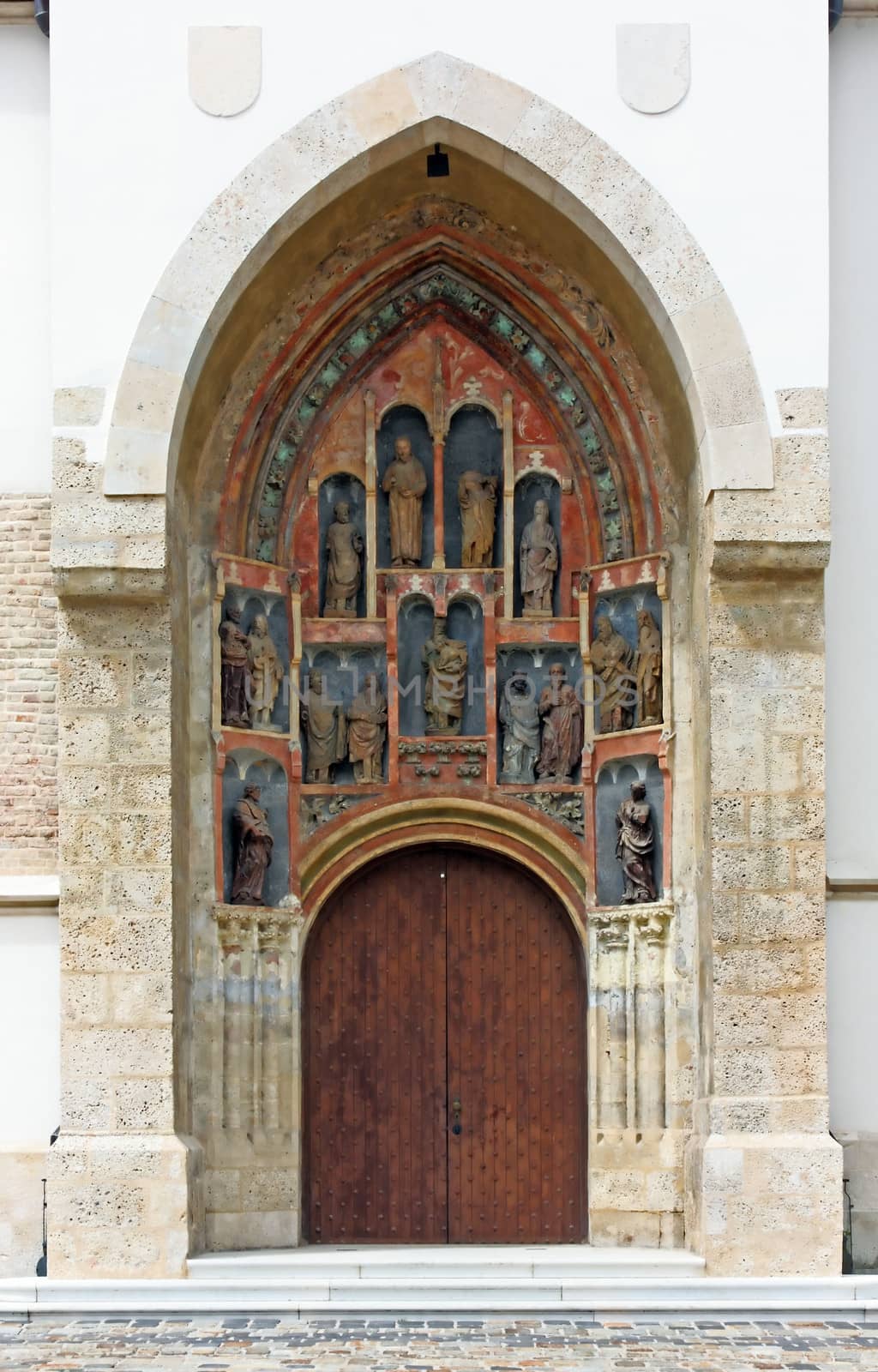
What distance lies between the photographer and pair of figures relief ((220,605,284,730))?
12.5m

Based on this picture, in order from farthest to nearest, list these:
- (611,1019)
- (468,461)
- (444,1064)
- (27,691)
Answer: (468,461), (444,1064), (611,1019), (27,691)

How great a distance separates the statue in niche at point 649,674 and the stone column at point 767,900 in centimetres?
69

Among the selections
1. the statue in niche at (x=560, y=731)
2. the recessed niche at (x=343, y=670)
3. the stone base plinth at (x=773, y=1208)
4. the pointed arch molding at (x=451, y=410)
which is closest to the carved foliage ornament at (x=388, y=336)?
the pointed arch molding at (x=451, y=410)

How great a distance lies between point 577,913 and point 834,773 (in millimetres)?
1615

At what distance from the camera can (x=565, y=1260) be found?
1152 cm

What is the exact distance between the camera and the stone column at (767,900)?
37.2 ft

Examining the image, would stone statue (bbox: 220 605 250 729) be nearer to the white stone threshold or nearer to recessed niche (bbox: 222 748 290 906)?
recessed niche (bbox: 222 748 290 906)

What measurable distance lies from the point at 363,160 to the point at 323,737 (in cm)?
318

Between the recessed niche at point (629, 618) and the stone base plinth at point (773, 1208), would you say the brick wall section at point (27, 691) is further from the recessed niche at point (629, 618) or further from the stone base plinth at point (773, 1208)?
the stone base plinth at point (773, 1208)

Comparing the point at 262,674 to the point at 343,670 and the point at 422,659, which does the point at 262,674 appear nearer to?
the point at 343,670

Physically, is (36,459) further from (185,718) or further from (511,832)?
(511,832)

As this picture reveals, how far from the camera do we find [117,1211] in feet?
37.1

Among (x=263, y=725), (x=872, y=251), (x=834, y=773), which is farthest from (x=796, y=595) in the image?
(x=263, y=725)

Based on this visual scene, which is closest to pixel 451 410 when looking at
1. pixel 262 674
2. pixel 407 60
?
pixel 262 674
